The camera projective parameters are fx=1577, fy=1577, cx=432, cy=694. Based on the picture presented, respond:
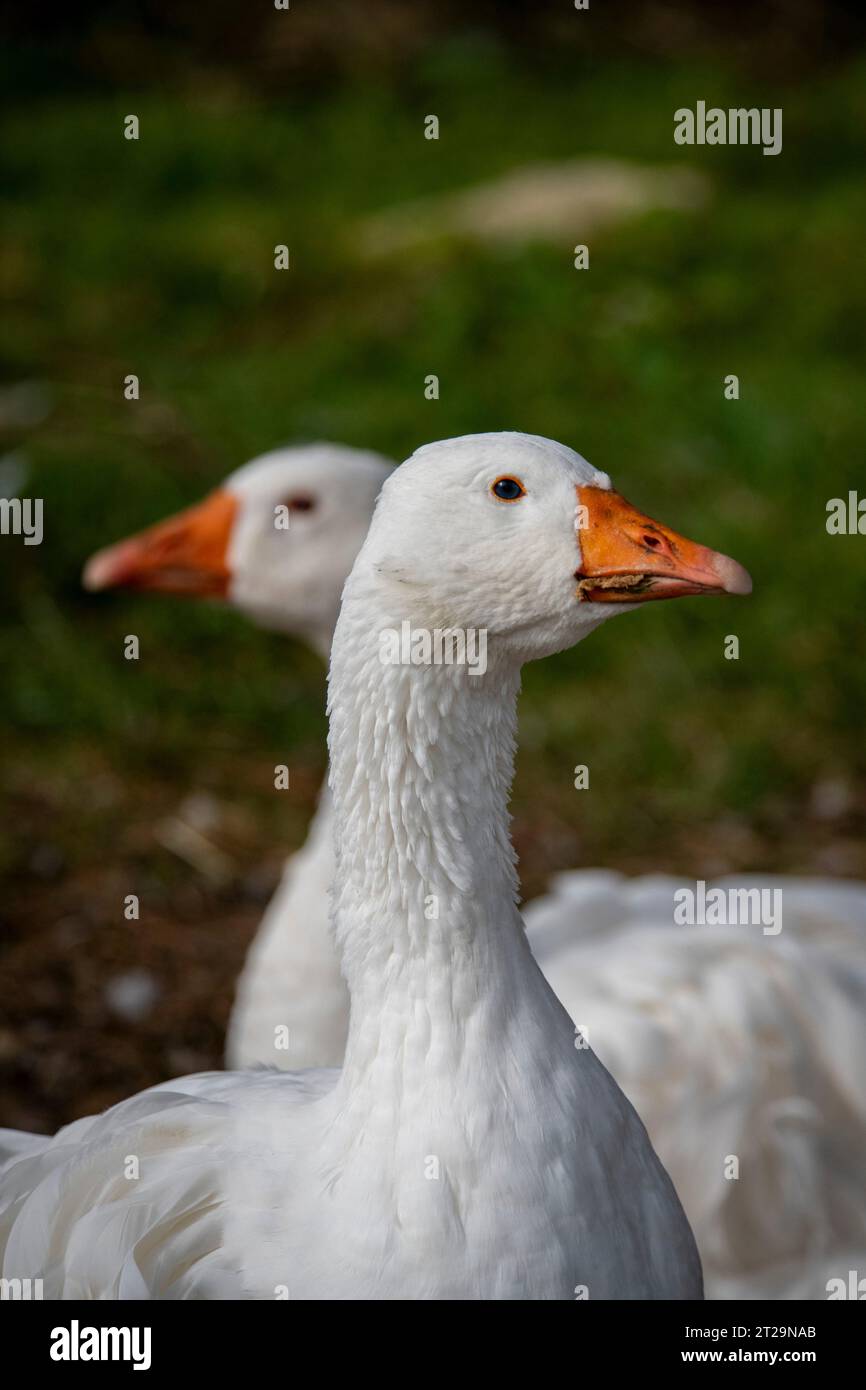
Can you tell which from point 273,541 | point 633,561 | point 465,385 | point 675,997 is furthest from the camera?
point 465,385

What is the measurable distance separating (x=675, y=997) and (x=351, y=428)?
471 cm

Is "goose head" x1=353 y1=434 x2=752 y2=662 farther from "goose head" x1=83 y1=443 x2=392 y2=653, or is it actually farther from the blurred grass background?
the blurred grass background

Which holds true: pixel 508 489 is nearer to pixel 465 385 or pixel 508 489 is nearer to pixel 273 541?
pixel 273 541

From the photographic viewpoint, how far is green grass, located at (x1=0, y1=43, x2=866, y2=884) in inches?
214

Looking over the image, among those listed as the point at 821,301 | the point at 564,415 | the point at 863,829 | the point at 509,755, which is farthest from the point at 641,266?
the point at 509,755

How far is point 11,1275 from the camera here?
2277 mm

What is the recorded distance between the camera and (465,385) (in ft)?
25.9

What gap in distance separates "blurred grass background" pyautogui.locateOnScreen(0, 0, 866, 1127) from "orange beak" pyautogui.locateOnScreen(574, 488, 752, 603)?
7.65 feet

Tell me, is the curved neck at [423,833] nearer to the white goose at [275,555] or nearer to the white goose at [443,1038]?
the white goose at [443,1038]

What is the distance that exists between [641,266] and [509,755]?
728 cm

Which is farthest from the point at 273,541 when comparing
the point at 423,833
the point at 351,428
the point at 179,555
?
the point at 351,428

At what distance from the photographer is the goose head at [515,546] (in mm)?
2051

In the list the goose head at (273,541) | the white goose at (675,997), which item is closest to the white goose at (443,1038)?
the white goose at (675,997)
